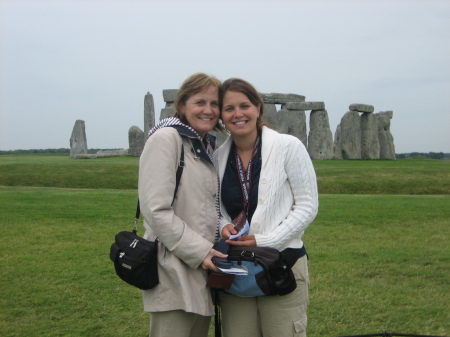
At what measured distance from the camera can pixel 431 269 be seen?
21.1 ft

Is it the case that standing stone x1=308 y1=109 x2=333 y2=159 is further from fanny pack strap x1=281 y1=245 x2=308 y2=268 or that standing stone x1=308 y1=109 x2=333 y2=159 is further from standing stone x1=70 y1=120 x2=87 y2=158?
fanny pack strap x1=281 y1=245 x2=308 y2=268

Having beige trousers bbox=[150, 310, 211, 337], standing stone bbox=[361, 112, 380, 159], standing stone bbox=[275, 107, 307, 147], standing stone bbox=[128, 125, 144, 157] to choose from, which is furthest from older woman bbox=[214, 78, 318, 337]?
standing stone bbox=[361, 112, 380, 159]

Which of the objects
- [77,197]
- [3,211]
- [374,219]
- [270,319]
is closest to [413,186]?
[374,219]

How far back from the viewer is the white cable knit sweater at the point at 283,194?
9.81 ft

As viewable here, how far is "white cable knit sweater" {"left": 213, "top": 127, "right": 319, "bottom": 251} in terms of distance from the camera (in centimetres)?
299

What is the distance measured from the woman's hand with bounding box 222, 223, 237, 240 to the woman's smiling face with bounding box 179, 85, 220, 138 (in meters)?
0.57

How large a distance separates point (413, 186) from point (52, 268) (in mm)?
12227

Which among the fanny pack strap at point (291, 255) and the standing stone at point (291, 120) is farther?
the standing stone at point (291, 120)

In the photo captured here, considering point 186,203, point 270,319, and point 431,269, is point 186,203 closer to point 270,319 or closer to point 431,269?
point 270,319

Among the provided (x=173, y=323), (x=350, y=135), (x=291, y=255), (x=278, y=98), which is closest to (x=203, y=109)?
(x=291, y=255)

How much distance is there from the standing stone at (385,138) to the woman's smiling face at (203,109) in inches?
1047

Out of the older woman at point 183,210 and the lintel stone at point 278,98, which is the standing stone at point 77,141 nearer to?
the lintel stone at point 278,98

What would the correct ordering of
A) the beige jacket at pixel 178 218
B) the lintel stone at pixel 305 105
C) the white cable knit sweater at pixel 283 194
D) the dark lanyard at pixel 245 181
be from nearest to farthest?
the beige jacket at pixel 178 218 < the white cable knit sweater at pixel 283 194 < the dark lanyard at pixel 245 181 < the lintel stone at pixel 305 105

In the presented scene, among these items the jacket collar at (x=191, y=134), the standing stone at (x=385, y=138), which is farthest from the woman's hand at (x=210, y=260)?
the standing stone at (x=385, y=138)
